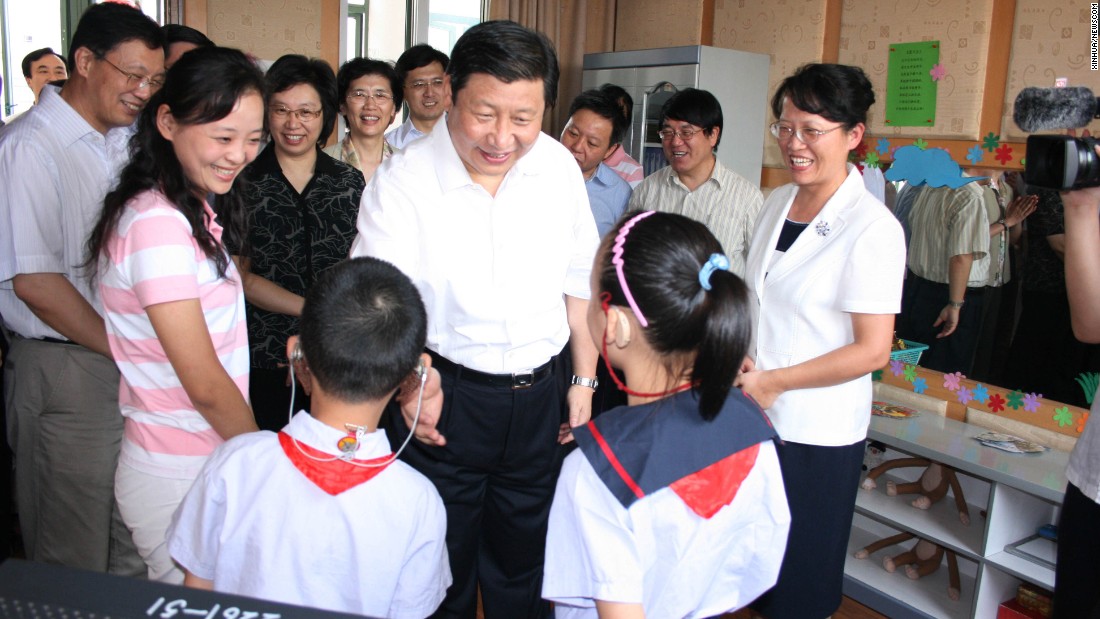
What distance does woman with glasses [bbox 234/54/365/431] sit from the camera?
225 centimetres

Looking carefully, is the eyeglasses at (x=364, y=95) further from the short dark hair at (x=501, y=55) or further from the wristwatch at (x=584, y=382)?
the wristwatch at (x=584, y=382)

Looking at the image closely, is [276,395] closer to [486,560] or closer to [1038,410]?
[486,560]

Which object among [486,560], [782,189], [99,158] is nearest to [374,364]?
[486,560]

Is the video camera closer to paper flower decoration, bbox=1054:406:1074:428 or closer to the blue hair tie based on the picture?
the blue hair tie

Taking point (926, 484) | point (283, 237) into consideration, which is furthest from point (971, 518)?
point (283, 237)

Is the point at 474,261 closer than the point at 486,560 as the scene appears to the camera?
Yes

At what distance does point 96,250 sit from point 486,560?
1089mm

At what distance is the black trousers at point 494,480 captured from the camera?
178 cm

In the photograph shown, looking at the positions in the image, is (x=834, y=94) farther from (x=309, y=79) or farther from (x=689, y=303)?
(x=309, y=79)

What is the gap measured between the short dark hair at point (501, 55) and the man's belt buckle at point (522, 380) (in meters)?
0.59

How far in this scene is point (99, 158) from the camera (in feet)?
6.40

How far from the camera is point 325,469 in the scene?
118 centimetres

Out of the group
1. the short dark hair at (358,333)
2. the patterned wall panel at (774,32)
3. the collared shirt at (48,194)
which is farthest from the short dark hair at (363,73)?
the short dark hair at (358,333)

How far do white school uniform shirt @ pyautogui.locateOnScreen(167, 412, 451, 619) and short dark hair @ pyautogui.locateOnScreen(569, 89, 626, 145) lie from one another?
2344mm
